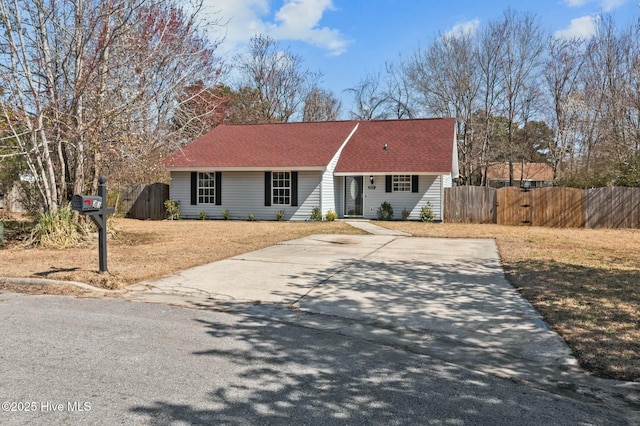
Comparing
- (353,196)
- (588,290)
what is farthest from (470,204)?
(588,290)

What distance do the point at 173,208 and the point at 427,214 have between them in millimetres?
11754

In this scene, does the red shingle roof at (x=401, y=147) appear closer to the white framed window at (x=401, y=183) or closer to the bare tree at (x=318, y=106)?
the white framed window at (x=401, y=183)

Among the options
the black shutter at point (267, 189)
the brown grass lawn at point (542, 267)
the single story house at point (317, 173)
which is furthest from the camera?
the black shutter at point (267, 189)

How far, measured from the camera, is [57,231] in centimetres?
1205

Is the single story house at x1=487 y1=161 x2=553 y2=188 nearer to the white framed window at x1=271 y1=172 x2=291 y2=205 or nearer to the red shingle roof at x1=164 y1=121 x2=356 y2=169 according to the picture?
the red shingle roof at x1=164 y1=121 x2=356 y2=169

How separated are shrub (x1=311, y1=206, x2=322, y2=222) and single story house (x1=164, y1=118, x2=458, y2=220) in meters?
0.21

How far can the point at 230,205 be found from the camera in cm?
2286

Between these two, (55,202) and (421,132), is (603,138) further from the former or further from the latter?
(55,202)

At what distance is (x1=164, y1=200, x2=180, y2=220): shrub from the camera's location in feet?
76.4

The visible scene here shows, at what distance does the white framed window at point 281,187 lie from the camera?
72.6ft

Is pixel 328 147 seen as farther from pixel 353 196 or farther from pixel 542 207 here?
pixel 542 207

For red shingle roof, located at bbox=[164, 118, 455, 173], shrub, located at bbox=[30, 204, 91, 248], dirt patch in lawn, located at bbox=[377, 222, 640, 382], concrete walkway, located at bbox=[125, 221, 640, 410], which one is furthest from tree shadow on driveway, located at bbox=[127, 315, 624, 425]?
red shingle roof, located at bbox=[164, 118, 455, 173]

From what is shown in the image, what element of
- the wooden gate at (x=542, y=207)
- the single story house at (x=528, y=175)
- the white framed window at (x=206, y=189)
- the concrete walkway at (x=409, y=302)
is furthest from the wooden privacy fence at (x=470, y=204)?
the single story house at (x=528, y=175)

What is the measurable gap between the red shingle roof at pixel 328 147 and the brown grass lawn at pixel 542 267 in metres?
5.25
